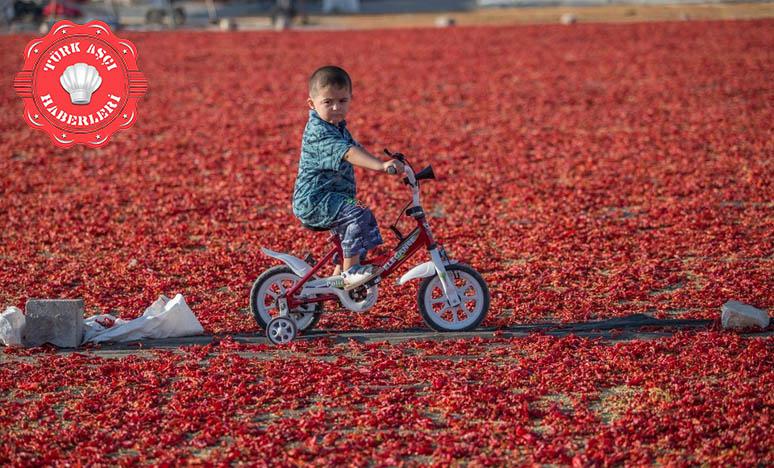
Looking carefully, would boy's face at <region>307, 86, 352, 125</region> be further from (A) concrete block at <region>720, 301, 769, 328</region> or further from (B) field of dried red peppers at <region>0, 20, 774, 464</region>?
(A) concrete block at <region>720, 301, 769, 328</region>

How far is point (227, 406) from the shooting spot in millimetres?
6461

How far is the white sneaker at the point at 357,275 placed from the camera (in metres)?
7.61

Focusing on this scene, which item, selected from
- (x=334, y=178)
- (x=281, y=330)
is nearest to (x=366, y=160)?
(x=334, y=178)

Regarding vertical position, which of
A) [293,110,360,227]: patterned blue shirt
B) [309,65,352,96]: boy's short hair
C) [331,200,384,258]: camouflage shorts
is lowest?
[331,200,384,258]: camouflage shorts

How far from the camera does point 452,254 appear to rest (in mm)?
10188

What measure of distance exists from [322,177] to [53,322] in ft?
7.65

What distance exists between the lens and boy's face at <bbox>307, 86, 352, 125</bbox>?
24.2 ft

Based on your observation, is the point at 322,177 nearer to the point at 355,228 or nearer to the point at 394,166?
the point at 355,228

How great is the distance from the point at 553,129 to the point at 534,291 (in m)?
8.71

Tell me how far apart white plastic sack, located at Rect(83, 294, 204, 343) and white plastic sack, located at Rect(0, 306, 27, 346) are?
1.63 ft

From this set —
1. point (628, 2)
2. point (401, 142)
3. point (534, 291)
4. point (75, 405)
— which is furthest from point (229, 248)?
point (628, 2)

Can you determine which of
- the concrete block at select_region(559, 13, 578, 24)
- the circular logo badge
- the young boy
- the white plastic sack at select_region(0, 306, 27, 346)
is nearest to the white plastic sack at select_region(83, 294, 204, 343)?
the white plastic sack at select_region(0, 306, 27, 346)

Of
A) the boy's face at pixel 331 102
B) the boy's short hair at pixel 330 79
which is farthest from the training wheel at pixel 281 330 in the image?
the boy's short hair at pixel 330 79

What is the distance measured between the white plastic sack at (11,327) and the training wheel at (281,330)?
1.88m
